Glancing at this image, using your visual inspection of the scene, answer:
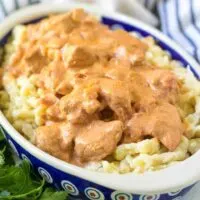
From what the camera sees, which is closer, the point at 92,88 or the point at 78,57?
the point at 92,88

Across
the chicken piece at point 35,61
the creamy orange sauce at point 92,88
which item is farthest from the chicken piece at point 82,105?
the chicken piece at point 35,61

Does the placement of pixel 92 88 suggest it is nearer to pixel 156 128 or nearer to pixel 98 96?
pixel 98 96

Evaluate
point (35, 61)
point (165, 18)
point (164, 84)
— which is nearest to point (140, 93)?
point (164, 84)

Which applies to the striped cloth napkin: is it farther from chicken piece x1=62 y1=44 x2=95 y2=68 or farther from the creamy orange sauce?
chicken piece x1=62 y1=44 x2=95 y2=68

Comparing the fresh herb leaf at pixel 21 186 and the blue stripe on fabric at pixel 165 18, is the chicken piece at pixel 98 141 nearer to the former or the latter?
the fresh herb leaf at pixel 21 186

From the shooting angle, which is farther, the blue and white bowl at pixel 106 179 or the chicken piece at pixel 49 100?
the chicken piece at pixel 49 100

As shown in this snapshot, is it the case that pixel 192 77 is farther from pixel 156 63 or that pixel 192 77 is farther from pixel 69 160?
pixel 69 160

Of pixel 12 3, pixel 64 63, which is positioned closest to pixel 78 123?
pixel 64 63

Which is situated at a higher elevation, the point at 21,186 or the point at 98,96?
the point at 98,96
